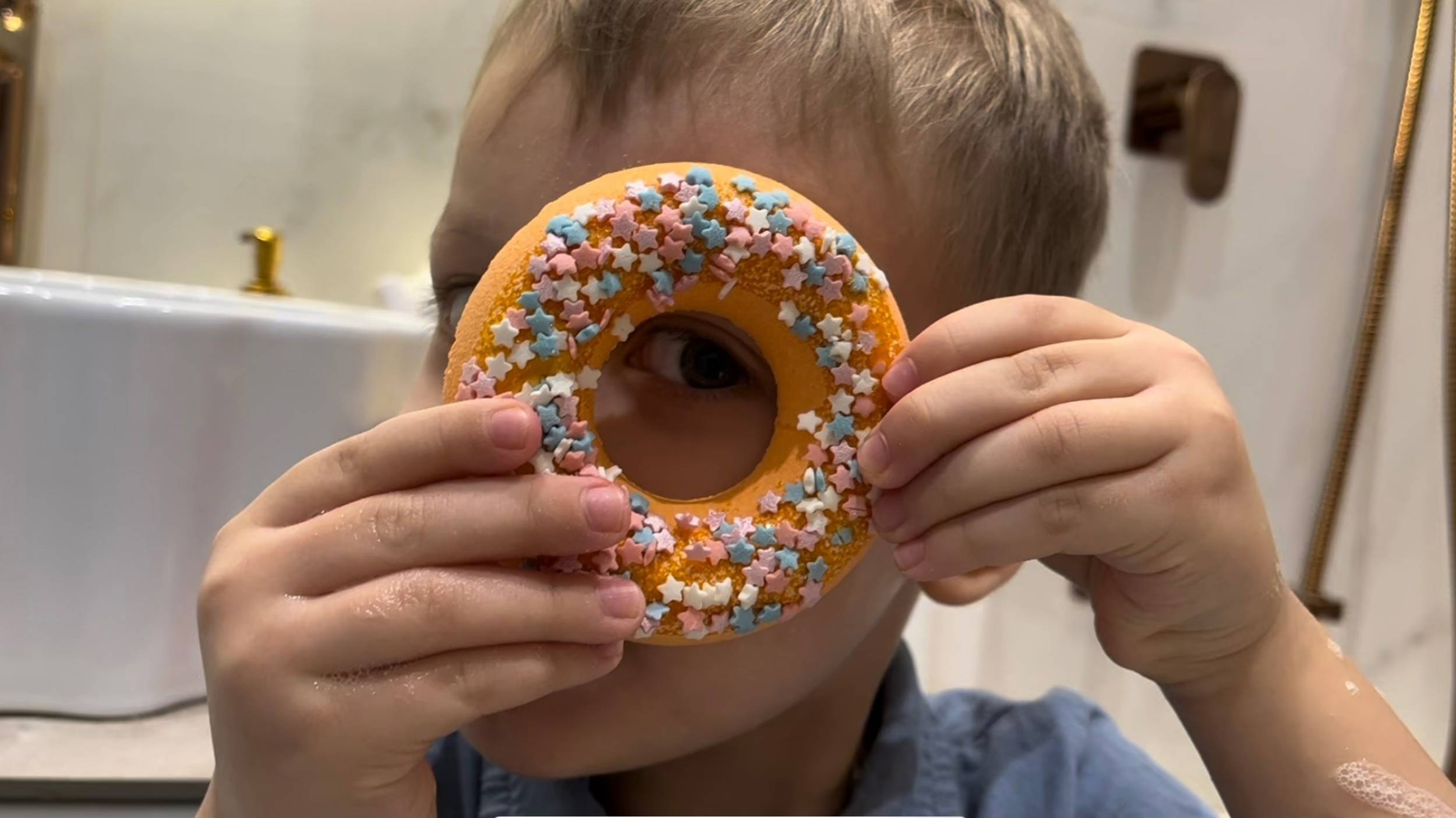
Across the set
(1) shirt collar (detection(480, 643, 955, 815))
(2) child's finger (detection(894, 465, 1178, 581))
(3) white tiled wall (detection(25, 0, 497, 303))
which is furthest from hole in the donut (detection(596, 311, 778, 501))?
(3) white tiled wall (detection(25, 0, 497, 303))

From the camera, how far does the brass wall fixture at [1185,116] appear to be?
1155 mm

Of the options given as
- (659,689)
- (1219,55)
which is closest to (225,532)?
(659,689)

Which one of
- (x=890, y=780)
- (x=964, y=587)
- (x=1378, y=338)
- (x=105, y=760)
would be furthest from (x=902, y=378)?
(x=1378, y=338)

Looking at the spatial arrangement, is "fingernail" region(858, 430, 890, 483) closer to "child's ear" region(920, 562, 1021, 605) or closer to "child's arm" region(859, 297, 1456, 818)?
"child's arm" region(859, 297, 1456, 818)

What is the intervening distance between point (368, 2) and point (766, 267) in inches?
36.6

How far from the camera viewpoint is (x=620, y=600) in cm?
41

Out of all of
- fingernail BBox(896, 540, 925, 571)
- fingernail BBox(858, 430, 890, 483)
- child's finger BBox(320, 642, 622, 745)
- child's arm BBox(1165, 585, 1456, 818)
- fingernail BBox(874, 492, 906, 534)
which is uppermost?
fingernail BBox(858, 430, 890, 483)

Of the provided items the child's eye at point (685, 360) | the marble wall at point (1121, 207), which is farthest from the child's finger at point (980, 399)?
the marble wall at point (1121, 207)

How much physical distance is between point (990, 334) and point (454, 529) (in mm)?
243

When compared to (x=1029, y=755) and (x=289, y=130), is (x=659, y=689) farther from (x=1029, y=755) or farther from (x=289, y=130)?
(x=289, y=130)

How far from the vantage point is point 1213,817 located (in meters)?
0.68

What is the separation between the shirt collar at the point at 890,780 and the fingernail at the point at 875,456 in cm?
34

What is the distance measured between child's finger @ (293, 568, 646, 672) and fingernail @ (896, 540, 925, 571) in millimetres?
117

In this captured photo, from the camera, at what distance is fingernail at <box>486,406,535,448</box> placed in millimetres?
386
